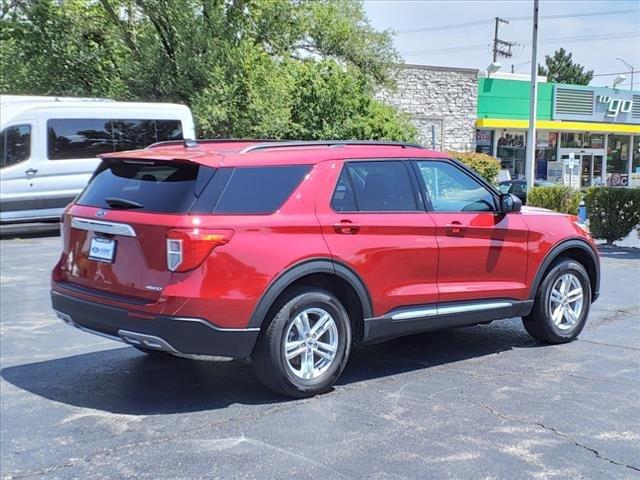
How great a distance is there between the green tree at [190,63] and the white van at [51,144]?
14.0ft

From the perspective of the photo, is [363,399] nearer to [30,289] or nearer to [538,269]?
[538,269]

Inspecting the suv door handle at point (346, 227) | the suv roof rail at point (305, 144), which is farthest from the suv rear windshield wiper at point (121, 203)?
the suv door handle at point (346, 227)

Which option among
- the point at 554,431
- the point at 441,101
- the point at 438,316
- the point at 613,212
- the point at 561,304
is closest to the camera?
the point at 554,431

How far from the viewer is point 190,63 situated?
19359 mm

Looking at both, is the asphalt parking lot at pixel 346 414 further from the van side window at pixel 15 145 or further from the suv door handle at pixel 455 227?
the van side window at pixel 15 145

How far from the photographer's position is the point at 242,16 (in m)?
21.1

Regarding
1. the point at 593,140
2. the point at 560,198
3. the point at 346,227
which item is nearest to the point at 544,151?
the point at 593,140

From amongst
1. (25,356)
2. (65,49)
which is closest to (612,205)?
(25,356)

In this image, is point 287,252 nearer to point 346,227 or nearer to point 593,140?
point 346,227

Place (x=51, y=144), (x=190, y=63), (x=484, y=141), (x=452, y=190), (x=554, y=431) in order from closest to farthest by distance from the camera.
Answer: (x=554, y=431)
(x=452, y=190)
(x=51, y=144)
(x=190, y=63)
(x=484, y=141)

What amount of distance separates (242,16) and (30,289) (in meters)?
14.4

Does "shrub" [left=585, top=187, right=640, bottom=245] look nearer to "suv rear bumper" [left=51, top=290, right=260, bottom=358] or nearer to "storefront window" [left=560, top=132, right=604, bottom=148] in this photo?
"suv rear bumper" [left=51, top=290, right=260, bottom=358]

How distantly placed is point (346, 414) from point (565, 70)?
8088cm

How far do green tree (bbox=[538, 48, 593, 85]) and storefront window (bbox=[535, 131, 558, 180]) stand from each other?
42.6m
